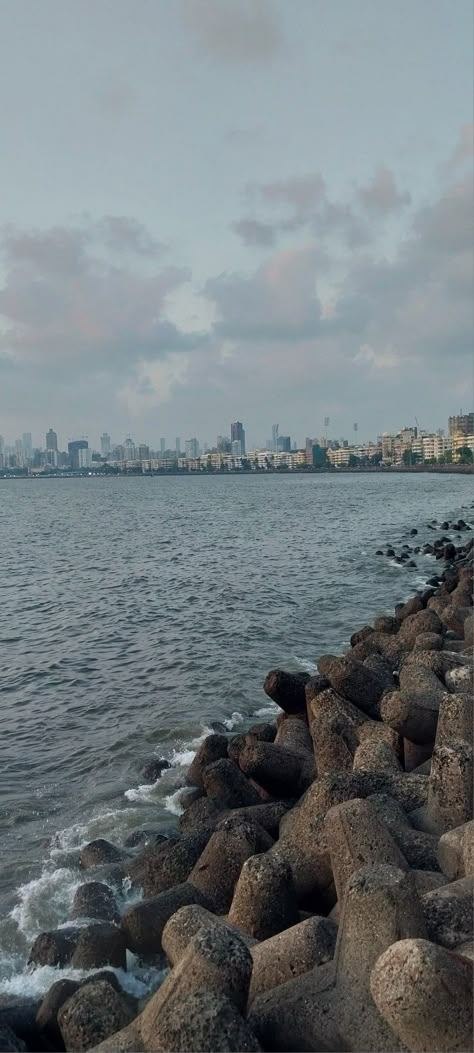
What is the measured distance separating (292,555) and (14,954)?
3023 centimetres

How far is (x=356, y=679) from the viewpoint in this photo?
11.0m

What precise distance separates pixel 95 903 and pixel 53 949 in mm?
964

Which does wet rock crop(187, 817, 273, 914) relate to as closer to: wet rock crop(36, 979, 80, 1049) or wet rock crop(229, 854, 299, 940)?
wet rock crop(229, 854, 299, 940)

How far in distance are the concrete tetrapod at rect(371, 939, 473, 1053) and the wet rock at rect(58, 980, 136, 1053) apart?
2.04 meters

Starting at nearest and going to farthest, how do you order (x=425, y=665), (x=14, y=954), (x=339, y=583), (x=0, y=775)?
(x=14, y=954) → (x=425, y=665) → (x=0, y=775) → (x=339, y=583)

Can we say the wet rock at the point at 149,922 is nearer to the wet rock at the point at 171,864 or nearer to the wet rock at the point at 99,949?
the wet rock at the point at 99,949

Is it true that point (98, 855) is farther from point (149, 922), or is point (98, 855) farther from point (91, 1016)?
point (91, 1016)

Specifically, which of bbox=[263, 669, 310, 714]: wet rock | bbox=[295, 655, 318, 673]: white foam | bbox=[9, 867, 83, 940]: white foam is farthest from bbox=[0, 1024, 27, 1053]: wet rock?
bbox=[295, 655, 318, 673]: white foam

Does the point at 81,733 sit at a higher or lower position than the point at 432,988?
lower

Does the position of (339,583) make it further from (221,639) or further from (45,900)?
(45,900)

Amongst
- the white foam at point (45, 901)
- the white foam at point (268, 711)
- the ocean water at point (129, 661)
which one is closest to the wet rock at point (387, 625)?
the ocean water at point (129, 661)

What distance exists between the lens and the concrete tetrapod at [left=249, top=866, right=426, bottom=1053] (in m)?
4.36

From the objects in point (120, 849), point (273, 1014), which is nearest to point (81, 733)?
point (120, 849)

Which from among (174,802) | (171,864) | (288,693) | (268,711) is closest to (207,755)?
(174,802)
